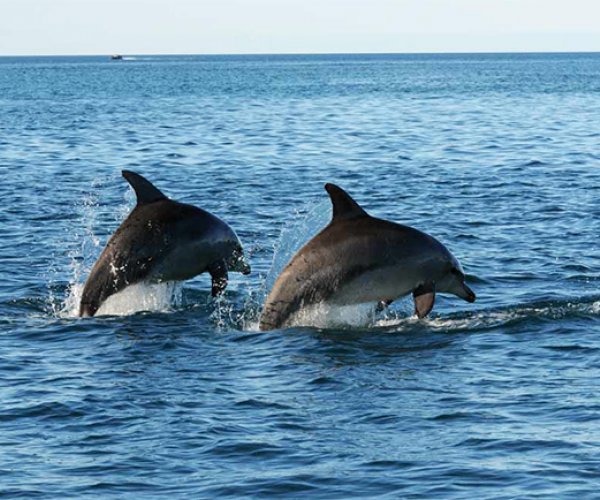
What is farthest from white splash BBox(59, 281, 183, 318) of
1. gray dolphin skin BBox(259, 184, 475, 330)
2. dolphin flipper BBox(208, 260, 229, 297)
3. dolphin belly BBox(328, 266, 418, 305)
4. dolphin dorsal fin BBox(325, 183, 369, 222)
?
dolphin dorsal fin BBox(325, 183, 369, 222)

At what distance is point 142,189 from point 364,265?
138 inches

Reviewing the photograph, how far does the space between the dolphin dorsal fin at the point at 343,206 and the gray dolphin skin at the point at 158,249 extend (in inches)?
89.8

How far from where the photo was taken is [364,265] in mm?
17406

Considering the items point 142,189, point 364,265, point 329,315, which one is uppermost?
point 142,189

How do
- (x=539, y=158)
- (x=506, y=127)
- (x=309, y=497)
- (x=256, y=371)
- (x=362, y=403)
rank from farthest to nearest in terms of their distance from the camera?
(x=506, y=127) → (x=539, y=158) → (x=256, y=371) → (x=362, y=403) → (x=309, y=497)

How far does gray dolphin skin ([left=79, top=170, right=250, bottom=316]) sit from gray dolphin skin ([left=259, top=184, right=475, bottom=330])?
1644 mm

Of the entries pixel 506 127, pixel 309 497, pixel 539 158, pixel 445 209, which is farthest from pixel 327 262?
pixel 506 127

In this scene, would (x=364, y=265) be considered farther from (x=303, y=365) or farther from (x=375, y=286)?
(x=303, y=365)

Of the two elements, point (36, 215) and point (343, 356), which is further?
point (36, 215)

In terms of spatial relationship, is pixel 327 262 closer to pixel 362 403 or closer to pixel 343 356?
pixel 343 356

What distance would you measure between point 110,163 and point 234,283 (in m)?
23.0

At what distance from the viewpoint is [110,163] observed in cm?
4431

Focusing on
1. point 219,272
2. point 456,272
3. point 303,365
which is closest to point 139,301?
point 219,272

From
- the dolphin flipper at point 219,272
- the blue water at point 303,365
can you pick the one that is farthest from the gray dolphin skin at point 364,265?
the dolphin flipper at point 219,272
